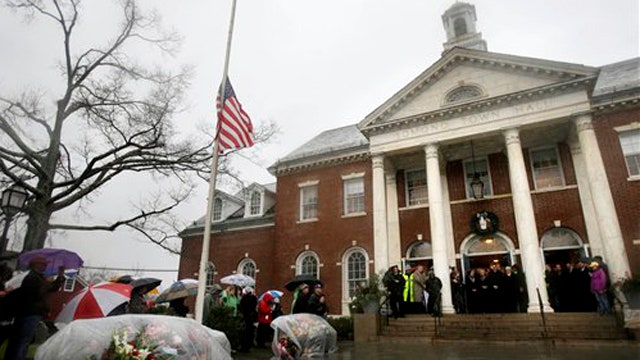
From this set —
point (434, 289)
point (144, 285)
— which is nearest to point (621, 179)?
point (434, 289)

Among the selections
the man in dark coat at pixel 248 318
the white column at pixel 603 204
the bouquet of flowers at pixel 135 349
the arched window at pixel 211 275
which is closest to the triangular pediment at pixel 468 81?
the white column at pixel 603 204

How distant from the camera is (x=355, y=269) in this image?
19797 mm

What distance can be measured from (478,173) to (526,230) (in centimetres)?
479

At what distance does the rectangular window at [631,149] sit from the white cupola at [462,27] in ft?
37.1

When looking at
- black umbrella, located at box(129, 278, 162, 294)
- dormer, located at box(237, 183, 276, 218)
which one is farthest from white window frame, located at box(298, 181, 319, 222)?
black umbrella, located at box(129, 278, 162, 294)

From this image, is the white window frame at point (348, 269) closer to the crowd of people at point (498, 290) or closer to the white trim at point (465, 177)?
the crowd of people at point (498, 290)

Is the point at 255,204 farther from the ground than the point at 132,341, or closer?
farther from the ground

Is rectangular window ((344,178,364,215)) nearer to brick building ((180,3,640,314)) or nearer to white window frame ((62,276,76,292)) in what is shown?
brick building ((180,3,640,314))

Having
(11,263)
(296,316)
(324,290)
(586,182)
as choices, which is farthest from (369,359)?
(586,182)

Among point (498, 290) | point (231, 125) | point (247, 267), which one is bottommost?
point (498, 290)

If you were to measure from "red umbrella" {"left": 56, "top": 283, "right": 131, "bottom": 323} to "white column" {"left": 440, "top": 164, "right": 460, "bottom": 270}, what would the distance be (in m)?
14.3

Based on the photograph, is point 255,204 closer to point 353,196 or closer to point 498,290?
point 353,196

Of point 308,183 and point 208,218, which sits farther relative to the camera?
point 308,183

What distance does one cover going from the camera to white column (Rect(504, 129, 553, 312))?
44.0 ft
